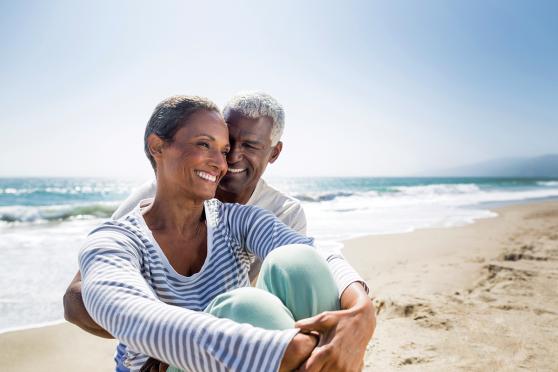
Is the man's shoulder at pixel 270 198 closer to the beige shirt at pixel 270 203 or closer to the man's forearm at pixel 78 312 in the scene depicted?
the beige shirt at pixel 270 203

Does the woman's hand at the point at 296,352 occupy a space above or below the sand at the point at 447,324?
above

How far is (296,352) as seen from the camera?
1099mm

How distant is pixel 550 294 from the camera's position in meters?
4.07

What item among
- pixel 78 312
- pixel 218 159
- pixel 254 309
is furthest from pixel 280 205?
pixel 254 309

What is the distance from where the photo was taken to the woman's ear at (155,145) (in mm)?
1858

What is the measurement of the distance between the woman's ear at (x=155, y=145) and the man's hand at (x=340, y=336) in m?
1.07

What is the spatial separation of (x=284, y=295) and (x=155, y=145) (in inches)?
37.4

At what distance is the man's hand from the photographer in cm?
117

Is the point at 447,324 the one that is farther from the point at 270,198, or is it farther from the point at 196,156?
the point at 196,156

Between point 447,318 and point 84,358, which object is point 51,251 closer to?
point 84,358

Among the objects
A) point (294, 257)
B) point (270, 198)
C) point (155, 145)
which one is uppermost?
point (155, 145)

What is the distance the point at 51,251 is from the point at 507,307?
6797 mm

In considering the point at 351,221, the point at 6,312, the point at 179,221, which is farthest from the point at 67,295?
the point at 351,221

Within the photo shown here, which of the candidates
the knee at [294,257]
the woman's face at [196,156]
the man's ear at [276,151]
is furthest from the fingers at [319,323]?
the man's ear at [276,151]
